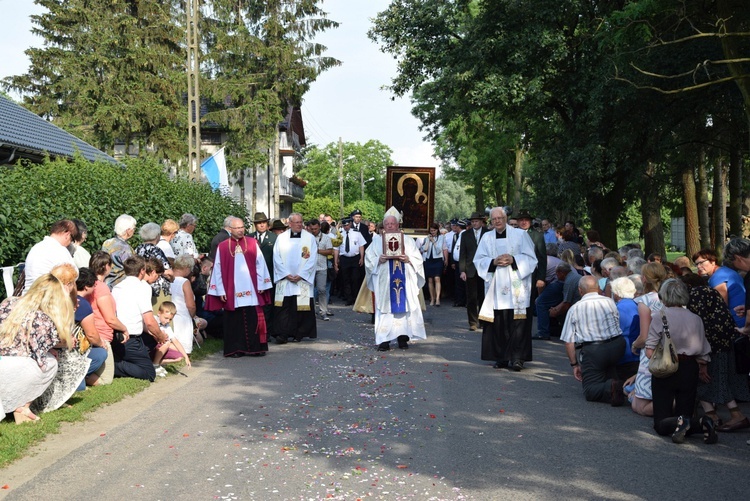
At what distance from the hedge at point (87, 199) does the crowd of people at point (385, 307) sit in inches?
29.8

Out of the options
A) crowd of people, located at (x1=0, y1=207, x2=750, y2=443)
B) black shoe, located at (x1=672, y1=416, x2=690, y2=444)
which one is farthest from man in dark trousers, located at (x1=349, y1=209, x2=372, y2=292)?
black shoe, located at (x1=672, y1=416, x2=690, y2=444)

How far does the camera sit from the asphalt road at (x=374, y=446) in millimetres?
6215

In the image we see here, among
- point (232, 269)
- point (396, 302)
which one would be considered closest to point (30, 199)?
point (232, 269)

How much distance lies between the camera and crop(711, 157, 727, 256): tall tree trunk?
26.0m

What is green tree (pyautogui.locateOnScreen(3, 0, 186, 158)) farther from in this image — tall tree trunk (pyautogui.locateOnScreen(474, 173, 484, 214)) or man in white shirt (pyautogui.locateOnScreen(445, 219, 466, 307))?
man in white shirt (pyautogui.locateOnScreen(445, 219, 466, 307))

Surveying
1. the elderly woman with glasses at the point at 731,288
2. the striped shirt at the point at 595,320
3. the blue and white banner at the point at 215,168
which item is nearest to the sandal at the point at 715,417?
the elderly woman with glasses at the point at 731,288

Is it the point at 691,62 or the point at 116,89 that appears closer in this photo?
the point at 691,62

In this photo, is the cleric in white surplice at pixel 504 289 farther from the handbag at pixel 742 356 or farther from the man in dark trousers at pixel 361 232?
the man in dark trousers at pixel 361 232

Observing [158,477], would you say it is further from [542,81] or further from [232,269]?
[542,81]

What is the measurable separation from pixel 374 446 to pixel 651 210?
21.1 metres

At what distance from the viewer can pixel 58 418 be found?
838 cm

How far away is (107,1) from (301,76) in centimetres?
1015

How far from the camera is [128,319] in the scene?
1062 cm

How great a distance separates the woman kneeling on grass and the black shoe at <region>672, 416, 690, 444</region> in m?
5.44
